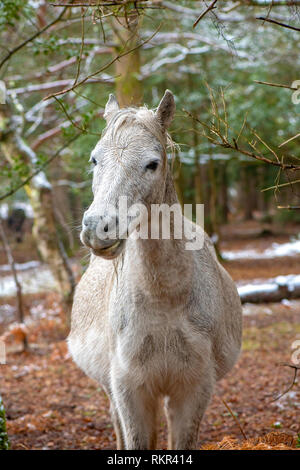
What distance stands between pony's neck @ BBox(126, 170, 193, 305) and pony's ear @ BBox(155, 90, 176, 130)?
15.2 inches

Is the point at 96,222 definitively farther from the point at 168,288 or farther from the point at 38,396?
the point at 38,396

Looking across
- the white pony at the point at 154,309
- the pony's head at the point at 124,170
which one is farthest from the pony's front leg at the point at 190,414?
the pony's head at the point at 124,170

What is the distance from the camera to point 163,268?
325cm

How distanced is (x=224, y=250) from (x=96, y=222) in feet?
55.4

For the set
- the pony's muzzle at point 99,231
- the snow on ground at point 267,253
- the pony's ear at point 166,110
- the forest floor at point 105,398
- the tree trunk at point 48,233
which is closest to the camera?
the pony's muzzle at point 99,231

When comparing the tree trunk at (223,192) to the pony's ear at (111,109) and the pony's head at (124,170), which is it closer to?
the pony's ear at (111,109)

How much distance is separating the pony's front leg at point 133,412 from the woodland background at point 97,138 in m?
0.71

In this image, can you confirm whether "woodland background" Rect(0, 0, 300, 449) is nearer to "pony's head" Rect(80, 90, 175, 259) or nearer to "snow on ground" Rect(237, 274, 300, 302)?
"snow on ground" Rect(237, 274, 300, 302)

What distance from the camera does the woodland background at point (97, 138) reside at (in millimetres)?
3822

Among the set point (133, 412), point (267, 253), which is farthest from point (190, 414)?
point (267, 253)

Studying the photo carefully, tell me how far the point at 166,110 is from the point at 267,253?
51.2ft

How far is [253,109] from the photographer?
1372 centimetres

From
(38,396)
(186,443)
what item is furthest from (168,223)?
(38,396)

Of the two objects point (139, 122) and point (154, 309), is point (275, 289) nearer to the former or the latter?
point (154, 309)
